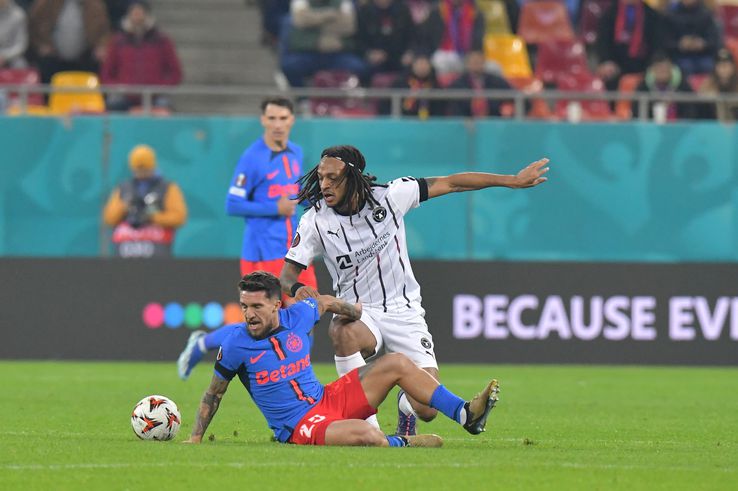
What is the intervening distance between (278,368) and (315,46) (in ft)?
37.3

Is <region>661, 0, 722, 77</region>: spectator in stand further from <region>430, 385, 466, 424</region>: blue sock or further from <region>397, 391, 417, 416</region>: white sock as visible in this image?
<region>430, 385, 466, 424</region>: blue sock

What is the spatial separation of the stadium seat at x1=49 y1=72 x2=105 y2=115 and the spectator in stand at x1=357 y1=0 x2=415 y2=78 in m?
3.45

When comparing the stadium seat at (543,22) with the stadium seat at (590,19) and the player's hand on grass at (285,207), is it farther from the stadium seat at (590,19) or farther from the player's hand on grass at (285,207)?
the player's hand on grass at (285,207)

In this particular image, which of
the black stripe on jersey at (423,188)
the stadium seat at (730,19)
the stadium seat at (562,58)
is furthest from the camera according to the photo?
the stadium seat at (730,19)

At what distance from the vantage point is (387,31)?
794 inches

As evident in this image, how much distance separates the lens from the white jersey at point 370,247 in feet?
31.3

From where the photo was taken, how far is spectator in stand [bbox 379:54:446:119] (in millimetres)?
17812

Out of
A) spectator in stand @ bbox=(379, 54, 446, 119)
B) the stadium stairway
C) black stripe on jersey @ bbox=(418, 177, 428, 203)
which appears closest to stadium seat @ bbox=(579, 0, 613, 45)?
spectator in stand @ bbox=(379, 54, 446, 119)

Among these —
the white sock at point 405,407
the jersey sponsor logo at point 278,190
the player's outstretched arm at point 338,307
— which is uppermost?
the player's outstretched arm at point 338,307

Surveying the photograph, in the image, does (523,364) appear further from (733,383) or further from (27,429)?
(27,429)

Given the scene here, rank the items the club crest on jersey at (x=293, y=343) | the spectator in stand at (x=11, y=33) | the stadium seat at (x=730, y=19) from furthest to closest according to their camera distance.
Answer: the stadium seat at (x=730, y=19)
the spectator in stand at (x=11, y=33)
the club crest on jersey at (x=293, y=343)

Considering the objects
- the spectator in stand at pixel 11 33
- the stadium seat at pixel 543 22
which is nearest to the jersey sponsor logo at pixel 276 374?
the spectator in stand at pixel 11 33

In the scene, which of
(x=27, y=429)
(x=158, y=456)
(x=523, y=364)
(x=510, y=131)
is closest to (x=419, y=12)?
(x=510, y=131)

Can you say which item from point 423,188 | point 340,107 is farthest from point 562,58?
point 423,188
